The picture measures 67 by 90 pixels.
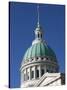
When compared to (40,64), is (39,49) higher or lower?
higher

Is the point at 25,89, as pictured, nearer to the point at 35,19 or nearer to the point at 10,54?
the point at 10,54

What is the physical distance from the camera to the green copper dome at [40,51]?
3.27 meters

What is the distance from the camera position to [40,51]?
331cm

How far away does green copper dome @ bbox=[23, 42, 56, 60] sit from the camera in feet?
10.7

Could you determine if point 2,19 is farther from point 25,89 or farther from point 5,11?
point 25,89

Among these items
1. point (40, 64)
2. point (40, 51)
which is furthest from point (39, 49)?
point (40, 64)

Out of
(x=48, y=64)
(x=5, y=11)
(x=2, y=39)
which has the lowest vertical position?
(x=48, y=64)

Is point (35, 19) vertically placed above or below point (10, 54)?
above

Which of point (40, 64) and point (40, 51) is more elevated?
point (40, 51)

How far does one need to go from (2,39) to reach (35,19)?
1.20 ft

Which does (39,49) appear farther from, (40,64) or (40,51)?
(40,64)

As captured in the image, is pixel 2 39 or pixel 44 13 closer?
pixel 2 39

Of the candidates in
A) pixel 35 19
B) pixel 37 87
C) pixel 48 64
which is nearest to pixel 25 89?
pixel 37 87

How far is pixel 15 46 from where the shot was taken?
3229 mm
